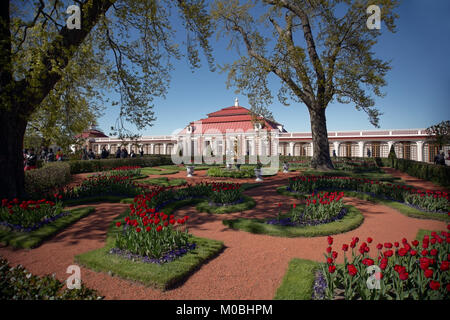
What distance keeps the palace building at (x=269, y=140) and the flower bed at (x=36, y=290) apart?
24.8 m

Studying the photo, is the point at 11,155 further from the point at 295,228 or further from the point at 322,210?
the point at 322,210

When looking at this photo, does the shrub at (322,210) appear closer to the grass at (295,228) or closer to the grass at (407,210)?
the grass at (295,228)

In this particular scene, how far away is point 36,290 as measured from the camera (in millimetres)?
2783

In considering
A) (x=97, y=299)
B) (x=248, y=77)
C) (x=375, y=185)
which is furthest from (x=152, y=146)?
(x=97, y=299)

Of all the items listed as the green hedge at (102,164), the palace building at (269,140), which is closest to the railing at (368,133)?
the palace building at (269,140)

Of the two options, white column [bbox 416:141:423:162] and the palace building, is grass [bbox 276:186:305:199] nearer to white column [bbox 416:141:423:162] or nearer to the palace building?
the palace building

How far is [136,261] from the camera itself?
3.71 meters

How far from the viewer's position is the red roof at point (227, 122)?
3506 cm

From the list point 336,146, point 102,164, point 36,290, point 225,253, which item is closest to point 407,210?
point 225,253

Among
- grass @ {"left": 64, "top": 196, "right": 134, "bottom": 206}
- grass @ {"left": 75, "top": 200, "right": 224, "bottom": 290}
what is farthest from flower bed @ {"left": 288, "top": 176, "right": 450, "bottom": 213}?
grass @ {"left": 64, "top": 196, "right": 134, "bottom": 206}

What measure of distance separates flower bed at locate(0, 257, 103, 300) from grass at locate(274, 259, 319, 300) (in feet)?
7.57

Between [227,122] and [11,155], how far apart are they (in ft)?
102

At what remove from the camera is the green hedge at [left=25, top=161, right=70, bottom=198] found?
9.37 m

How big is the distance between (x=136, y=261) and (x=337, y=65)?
1248 centimetres
